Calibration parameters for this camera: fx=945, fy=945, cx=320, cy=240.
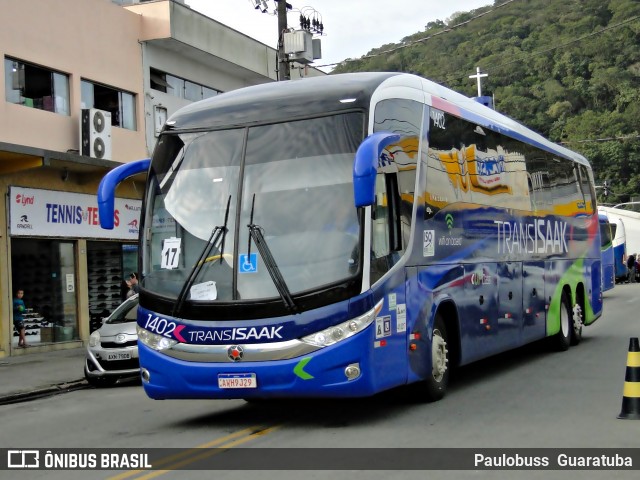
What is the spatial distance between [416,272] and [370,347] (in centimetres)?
142

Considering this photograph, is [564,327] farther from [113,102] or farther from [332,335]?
[113,102]

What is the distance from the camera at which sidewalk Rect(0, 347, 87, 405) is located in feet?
→ 51.6

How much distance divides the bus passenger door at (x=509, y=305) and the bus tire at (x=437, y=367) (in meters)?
2.08

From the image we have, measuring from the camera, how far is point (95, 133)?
24625 millimetres

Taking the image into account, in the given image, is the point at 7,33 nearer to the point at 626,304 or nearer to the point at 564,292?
the point at 564,292

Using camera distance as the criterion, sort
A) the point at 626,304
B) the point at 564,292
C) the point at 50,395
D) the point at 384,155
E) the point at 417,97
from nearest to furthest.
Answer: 1. the point at 384,155
2. the point at 417,97
3. the point at 50,395
4. the point at 564,292
5. the point at 626,304

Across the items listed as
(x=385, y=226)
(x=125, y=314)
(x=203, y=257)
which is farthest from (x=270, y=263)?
(x=125, y=314)

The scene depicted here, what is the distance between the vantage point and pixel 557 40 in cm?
7188

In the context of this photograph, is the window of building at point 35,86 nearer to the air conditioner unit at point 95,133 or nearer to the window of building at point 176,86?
the air conditioner unit at point 95,133

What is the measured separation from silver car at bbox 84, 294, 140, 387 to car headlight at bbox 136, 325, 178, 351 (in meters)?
5.71

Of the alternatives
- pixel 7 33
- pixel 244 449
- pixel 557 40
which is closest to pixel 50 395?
pixel 244 449

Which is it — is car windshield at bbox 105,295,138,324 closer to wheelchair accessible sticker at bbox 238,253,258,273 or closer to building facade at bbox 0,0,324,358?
building facade at bbox 0,0,324,358

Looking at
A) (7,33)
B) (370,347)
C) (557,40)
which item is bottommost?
(370,347)

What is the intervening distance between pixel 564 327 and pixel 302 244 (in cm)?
873
